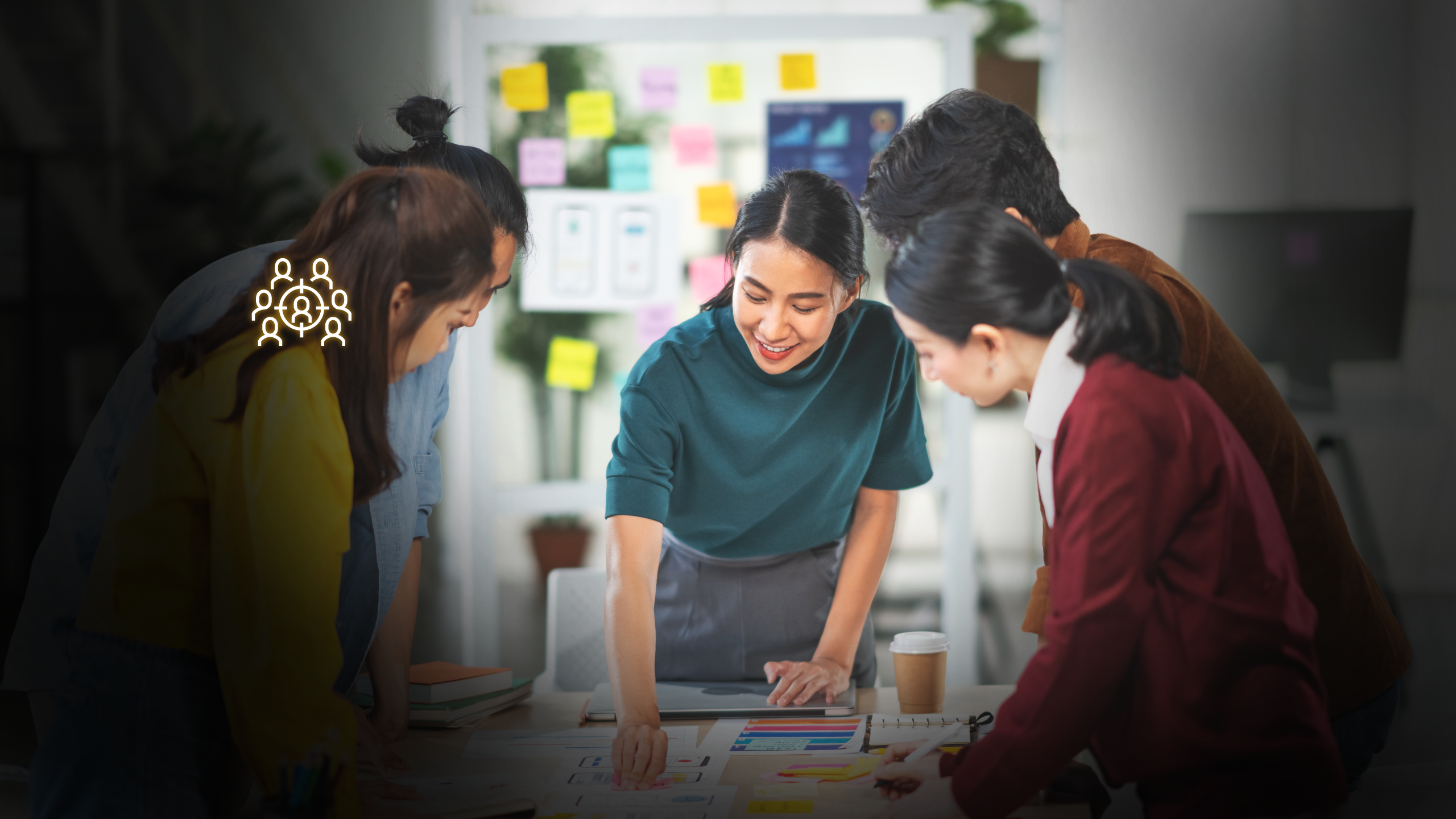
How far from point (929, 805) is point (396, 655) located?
2.14ft

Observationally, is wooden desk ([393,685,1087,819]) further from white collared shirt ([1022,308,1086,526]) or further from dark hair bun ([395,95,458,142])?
dark hair bun ([395,95,458,142])

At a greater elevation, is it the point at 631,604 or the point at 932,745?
the point at 631,604

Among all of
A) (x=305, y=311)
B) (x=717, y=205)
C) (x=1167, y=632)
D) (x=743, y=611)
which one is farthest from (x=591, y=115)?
(x=1167, y=632)

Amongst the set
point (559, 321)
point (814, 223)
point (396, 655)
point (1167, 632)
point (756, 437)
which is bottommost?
point (396, 655)

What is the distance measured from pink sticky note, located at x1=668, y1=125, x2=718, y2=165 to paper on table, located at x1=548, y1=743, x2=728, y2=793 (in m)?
0.72

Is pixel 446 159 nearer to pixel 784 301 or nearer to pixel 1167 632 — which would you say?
pixel 784 301

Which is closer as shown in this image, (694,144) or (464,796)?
(464,796)

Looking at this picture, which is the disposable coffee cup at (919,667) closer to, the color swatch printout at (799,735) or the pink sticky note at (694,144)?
the color swatch printout at (799,735)

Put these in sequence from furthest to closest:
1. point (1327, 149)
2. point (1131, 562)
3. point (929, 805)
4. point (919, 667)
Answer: point (919, 667) → point (1327, 149) → point (929, 805) → point (1131, 562)

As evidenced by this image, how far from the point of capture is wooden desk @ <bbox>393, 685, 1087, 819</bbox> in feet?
3.41

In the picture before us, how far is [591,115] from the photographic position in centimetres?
124

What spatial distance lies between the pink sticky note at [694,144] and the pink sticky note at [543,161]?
141mm

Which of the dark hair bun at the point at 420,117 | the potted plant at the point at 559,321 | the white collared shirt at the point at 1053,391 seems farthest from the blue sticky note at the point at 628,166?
the white collared shirt at the point at 1053,391

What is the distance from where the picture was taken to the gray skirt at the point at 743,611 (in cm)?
124
